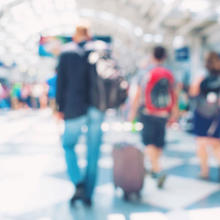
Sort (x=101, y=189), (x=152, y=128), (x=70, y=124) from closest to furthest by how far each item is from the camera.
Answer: (x=70, y=124)
(x=101, y=189)
(x=152, y=128)

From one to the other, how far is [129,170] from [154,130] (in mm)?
723

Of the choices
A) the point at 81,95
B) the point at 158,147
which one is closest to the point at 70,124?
the point at 81,95

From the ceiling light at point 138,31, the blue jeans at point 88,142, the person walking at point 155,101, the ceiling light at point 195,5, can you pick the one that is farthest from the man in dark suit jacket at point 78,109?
the ceiling light at point 138,31

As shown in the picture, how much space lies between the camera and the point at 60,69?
2818 millimetres

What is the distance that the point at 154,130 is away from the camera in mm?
3609

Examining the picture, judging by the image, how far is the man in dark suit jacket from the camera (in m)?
2.78

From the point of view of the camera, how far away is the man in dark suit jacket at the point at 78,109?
2781mm

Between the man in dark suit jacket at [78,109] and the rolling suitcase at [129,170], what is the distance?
0.88 ft

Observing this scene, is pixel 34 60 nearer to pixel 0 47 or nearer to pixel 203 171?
pixel 0 47

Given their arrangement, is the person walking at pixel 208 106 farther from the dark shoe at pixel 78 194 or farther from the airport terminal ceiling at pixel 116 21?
the airport terminal ceiling at pixel 116 21

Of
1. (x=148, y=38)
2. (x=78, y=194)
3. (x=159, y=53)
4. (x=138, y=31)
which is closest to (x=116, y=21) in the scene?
(x=138, y=31)

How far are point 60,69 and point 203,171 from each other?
213 cm

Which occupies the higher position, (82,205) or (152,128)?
(152,128)

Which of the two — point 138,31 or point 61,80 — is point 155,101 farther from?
point 138,31
